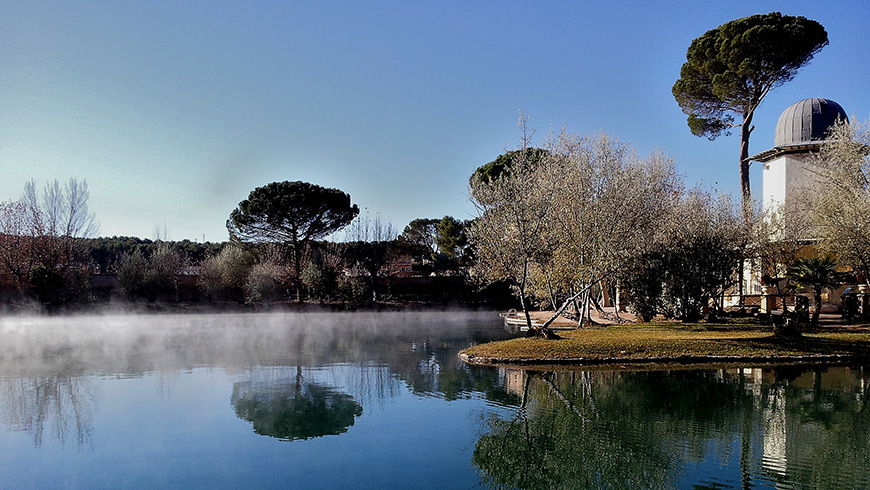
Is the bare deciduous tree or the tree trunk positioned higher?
the tree trunk

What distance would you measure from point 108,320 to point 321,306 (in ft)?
44.9

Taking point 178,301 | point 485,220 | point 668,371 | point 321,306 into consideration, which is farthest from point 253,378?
point 178,301

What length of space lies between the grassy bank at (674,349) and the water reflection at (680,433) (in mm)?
2127

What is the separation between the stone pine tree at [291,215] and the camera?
46156 mm

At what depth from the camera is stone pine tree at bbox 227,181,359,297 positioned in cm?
4616

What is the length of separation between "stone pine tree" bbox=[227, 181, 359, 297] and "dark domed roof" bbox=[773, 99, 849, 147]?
3071 centimetres

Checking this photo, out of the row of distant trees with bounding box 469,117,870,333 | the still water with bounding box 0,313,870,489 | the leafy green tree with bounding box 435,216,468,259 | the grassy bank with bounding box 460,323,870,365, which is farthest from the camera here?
the leafy green tree with bounding box 435,216,468,259

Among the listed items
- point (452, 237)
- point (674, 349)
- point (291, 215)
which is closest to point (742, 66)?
point (674, 349)

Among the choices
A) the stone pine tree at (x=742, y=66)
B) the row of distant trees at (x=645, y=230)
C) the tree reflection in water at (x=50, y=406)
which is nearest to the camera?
the tree reflection in water at (x=50, y=406)

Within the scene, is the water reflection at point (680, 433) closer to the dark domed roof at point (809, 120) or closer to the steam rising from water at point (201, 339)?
the steam rising from water at point (201, 339)

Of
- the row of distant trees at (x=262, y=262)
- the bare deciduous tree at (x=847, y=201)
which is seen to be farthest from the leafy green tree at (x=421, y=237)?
the bare deciduous tree at (x=847, y=201)

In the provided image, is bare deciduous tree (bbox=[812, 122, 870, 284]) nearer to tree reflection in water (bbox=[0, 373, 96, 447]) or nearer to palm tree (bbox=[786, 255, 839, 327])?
palm tree (bbox=[786, 255, 839, 327])

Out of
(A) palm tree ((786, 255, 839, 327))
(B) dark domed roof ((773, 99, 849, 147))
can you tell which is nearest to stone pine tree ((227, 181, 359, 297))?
(B) dark domed roof ((773, 99, 849, 147))

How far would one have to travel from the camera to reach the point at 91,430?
10.9 meters
